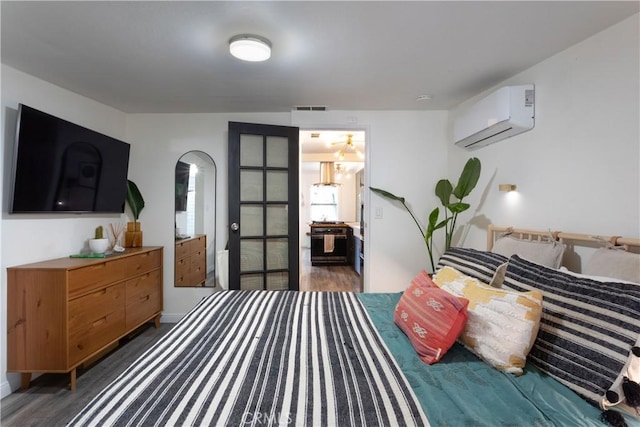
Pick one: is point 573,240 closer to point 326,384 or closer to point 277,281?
point 326,384

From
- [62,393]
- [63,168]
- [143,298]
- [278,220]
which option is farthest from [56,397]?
[278,220]

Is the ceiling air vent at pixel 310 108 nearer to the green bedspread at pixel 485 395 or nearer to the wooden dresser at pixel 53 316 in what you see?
the wooden dresser at pixel 53 316

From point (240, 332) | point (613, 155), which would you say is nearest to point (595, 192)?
point (613, 155)

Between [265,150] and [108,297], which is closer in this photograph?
[108,297]

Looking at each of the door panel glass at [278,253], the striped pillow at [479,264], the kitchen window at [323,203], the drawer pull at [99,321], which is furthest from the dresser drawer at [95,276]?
the kitchen window at [323,203]

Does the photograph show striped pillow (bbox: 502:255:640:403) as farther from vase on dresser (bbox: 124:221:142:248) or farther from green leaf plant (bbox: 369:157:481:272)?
vase on dresser (bbox: 124:221:142:248)

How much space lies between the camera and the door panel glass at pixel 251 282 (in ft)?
9.89

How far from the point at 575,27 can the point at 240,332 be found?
2478 millimetres

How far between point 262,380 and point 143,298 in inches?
94.3

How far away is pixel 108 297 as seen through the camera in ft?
7.59

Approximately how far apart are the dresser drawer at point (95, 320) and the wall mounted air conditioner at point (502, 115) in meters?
3.39

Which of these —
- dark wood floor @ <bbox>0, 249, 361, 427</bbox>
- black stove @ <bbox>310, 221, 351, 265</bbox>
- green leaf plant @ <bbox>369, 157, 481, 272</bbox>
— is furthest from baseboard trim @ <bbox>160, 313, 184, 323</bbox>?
black stove @ <bbox>310, 221, 351, 265</bbox>

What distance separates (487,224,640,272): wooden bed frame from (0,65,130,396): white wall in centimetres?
364

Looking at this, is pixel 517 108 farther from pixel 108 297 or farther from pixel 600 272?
pixel 108 297
